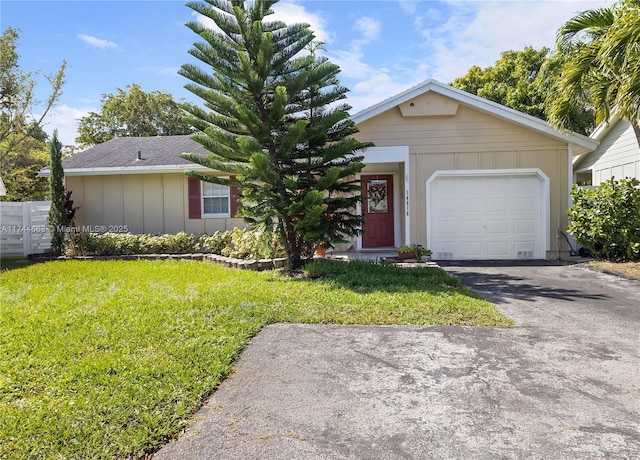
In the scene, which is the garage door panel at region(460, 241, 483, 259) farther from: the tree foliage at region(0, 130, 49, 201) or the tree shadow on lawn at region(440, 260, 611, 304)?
the tree foliage at region(0, 130, 49, 201)

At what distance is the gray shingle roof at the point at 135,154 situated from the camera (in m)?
12.2

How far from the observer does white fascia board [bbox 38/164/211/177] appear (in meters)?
11.6

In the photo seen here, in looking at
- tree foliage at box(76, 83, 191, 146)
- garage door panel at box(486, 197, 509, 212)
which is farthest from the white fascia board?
tree foliage at box(76, 83, 191, 146)

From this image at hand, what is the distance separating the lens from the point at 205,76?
7.50 meters

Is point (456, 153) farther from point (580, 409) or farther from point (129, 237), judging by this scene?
point (129, 237)

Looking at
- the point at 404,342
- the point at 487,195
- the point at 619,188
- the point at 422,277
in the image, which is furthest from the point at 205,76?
the point at 619,188

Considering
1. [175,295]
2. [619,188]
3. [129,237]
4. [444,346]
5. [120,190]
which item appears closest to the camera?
[444,346]

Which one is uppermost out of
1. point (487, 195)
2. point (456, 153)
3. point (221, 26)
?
point (221, 26)

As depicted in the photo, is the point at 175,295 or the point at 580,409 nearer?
the point at 580,409

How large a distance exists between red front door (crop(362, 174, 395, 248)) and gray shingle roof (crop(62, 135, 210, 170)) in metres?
5.00

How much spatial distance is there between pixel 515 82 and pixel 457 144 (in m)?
13.4

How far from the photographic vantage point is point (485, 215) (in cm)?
1011

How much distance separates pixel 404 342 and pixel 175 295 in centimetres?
355

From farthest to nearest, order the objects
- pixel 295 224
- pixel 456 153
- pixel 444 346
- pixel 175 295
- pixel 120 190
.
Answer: pixel 120 190 < pixel 456 153 < pixel 295 224 < pixel 175 295 < pixel 444 346
